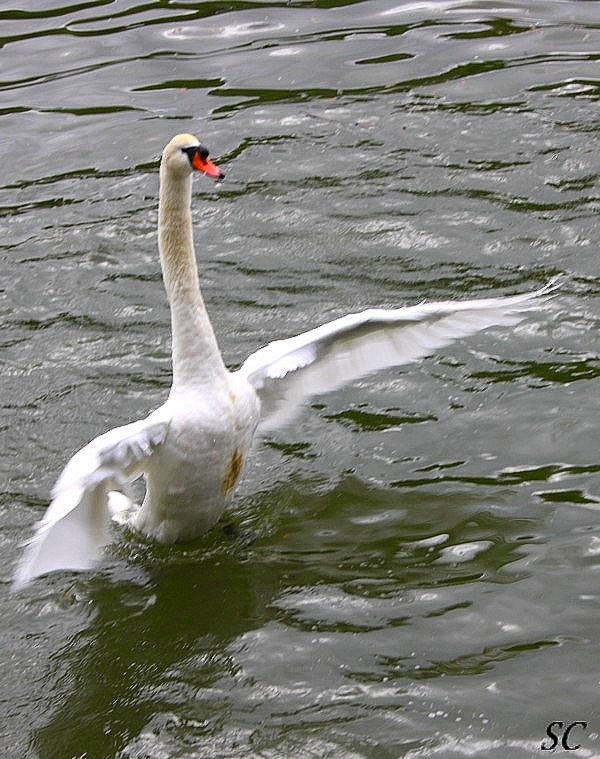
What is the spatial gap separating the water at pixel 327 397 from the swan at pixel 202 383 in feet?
1.65

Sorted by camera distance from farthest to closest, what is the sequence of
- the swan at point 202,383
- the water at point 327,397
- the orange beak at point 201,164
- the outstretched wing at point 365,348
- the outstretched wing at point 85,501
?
the outstretched wing at point 365,348 < the orange beak at point 201,164 < the swan at point 202,383 < the water at point 327,397 < the outstretched wing at point 85,501

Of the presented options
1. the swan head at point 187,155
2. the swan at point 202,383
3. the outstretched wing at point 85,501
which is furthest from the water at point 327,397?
the swan head at point 187,155


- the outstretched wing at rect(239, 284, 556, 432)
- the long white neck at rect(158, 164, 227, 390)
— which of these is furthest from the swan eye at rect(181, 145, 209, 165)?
the outstretched wing at rect(239, 284, 556, 432)

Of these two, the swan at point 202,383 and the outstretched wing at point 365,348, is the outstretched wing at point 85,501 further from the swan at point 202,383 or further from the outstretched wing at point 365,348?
the outstretched wing at point 365,348

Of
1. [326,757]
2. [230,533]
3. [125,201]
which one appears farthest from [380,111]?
[326,757]

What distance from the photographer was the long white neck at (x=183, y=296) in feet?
22.0

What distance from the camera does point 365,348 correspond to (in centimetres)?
756

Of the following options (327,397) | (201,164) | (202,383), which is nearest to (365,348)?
(327,397)

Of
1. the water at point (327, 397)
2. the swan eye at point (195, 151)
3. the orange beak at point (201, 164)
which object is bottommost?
the water at point (327, 397)

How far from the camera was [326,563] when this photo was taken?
23.2 feet

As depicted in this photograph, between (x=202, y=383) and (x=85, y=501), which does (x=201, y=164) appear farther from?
(x=85, y=501)

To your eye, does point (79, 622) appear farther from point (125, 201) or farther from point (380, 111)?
point (380, 111)

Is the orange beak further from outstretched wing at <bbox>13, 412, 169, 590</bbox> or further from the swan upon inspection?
outstretched wing at <bbox>13, 412, 169, 590</bbox>

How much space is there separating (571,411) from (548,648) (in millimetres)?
2215
